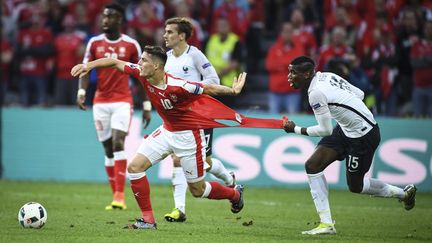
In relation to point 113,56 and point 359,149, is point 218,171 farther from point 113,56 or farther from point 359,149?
point 113,56

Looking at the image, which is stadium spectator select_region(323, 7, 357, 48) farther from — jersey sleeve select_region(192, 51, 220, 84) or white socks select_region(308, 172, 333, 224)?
white socks select_region(308, 172, 333, 224)

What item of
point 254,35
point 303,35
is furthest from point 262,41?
point 303,35

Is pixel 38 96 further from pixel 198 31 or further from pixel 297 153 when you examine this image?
pixel 297 153

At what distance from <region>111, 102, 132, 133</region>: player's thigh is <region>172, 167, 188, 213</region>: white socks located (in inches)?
71.4

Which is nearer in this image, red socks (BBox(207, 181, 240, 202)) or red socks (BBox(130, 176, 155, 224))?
red socks (BBox(130, 176, 155, 224))

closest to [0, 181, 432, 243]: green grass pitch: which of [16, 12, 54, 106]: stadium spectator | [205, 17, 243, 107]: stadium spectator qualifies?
[205, 17, 243, 107]: stadium spectator

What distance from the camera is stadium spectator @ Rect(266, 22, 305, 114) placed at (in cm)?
1898

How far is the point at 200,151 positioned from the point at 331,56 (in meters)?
8.18

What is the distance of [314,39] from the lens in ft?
63.6

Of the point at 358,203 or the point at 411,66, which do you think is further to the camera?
the point at 411,66

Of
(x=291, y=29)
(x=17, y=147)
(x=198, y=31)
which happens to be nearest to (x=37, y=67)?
(x=17, y=147)

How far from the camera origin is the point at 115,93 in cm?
1401

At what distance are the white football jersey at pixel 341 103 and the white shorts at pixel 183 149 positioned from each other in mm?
1532

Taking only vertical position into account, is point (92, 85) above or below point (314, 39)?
below
